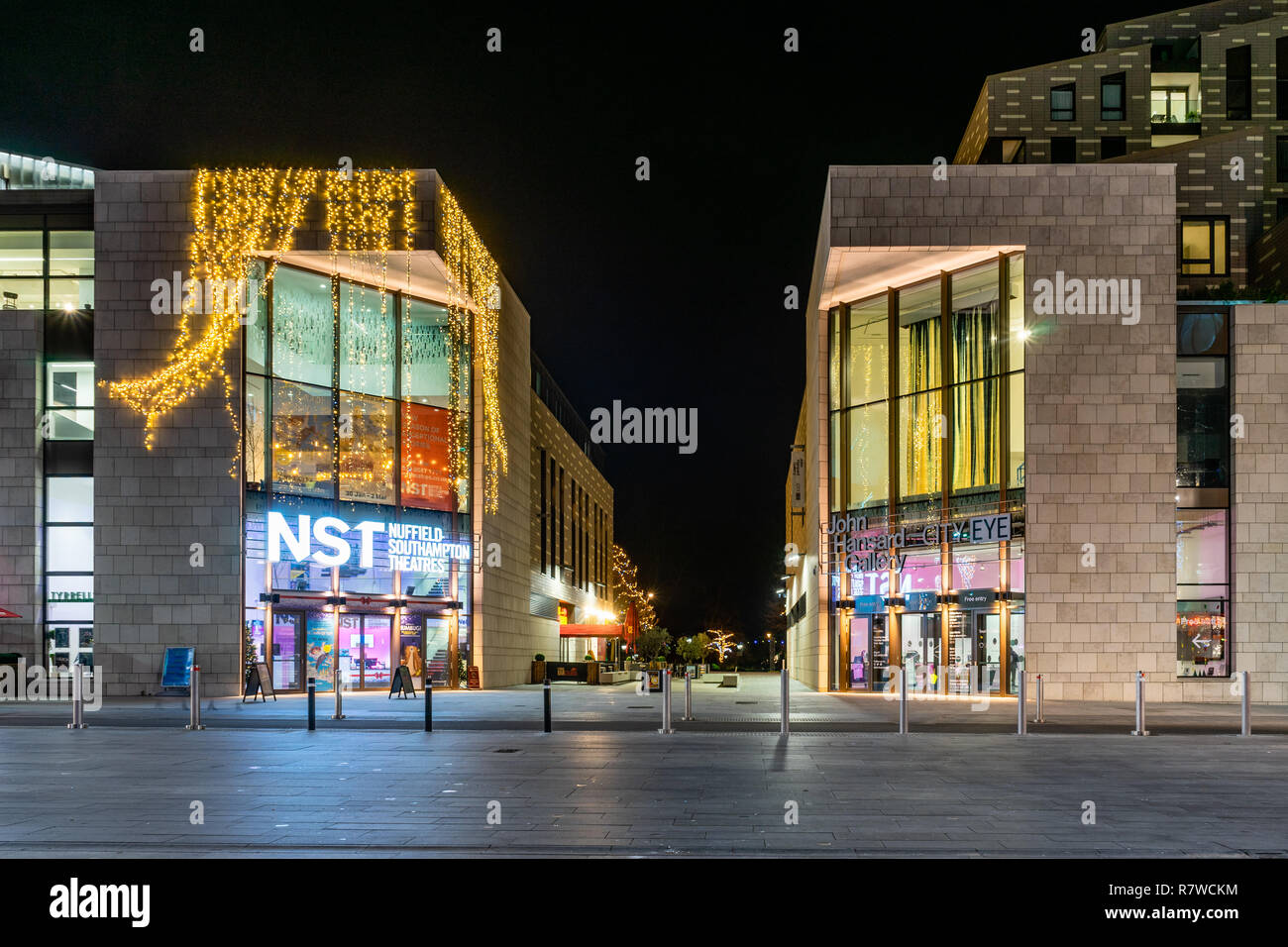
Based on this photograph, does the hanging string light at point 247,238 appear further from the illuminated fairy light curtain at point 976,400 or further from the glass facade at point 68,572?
the illuminated fairy light curtain at point 976,400

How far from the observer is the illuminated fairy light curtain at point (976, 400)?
3006cm

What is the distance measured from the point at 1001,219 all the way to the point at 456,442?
17.1 meters

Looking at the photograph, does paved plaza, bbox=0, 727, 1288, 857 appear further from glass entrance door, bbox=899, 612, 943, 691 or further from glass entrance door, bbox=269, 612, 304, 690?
glass entrance door, bbox=899, 612, 943, 691

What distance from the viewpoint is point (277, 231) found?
3045 centimetres

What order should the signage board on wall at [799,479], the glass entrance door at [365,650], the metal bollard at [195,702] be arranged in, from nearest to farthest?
the metal bollard at [195,702] < the glass entrance door at [365,650] < the signage board on wall at [799,479]

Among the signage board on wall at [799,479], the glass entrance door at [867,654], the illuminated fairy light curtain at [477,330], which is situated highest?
→ the illuminated fairy light curtain at [477,330]

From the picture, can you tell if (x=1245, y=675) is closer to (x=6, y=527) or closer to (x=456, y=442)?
(x=456, y=442)

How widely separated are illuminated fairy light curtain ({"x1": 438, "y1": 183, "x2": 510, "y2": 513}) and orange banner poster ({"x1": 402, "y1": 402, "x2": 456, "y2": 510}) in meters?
0.41

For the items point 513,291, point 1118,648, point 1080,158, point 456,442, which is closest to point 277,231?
point 456,442

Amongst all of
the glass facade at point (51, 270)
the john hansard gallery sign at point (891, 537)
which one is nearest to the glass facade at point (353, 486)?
the glass facade at point (51, 270)

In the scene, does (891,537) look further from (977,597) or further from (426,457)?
(426,457)

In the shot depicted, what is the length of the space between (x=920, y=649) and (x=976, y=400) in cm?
691

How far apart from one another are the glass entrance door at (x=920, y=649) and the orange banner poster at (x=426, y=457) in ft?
46.4
